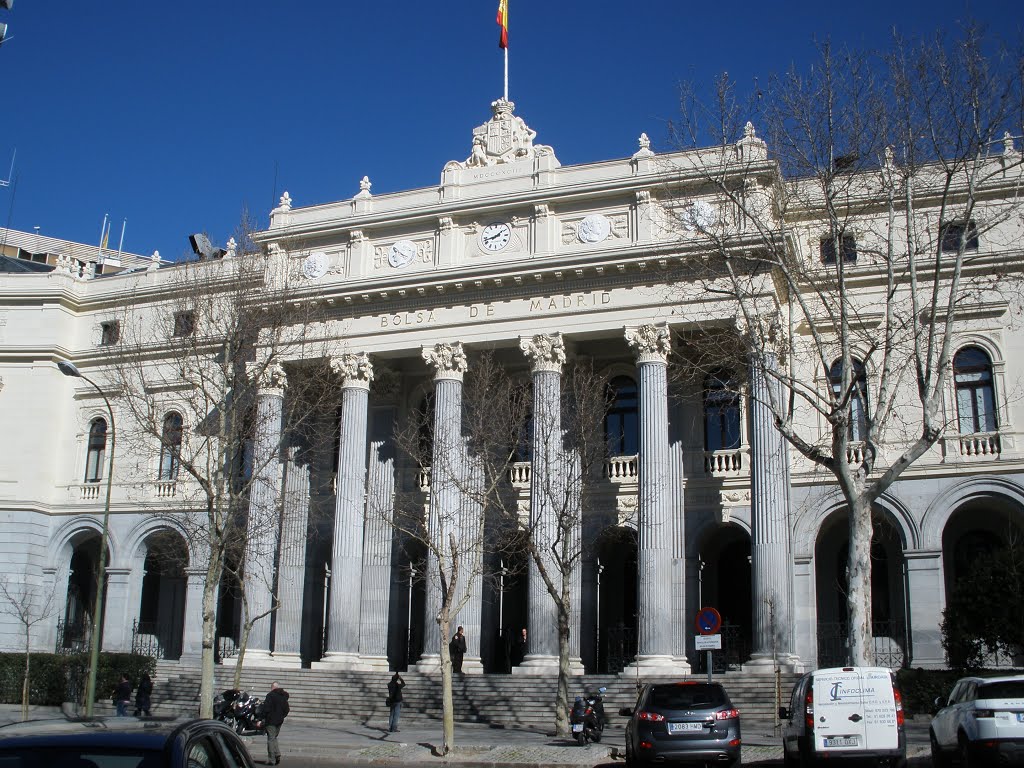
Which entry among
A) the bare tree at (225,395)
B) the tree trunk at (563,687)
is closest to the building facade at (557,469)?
the bare tree at (225,395)

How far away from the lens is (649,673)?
3033 centimetres

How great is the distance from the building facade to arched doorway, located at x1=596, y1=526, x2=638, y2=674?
98mm

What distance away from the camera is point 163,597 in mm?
42625

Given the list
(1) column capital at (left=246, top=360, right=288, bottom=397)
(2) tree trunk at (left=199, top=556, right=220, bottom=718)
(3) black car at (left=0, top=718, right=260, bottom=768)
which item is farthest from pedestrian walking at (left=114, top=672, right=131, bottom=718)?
(3) black car at (left=0, top=718, right=260, bottom=768)

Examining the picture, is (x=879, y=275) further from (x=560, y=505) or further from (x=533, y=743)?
(x=533, y=743)

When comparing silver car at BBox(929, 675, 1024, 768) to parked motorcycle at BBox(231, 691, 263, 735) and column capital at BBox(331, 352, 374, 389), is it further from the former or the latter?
column capital at BBox(331, 352, 374, 389)

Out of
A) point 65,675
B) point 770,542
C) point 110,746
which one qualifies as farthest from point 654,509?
point 110,746

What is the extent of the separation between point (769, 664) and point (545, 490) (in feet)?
23.6

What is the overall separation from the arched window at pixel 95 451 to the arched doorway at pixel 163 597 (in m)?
3.58

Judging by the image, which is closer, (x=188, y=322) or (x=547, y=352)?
(x=188, y=322)

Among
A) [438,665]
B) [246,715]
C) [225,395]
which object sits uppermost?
[225,395]

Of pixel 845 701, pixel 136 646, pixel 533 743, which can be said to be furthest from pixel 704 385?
pixel 136 646

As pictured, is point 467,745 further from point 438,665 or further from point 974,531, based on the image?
point 974,531

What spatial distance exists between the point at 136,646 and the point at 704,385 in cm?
2202
